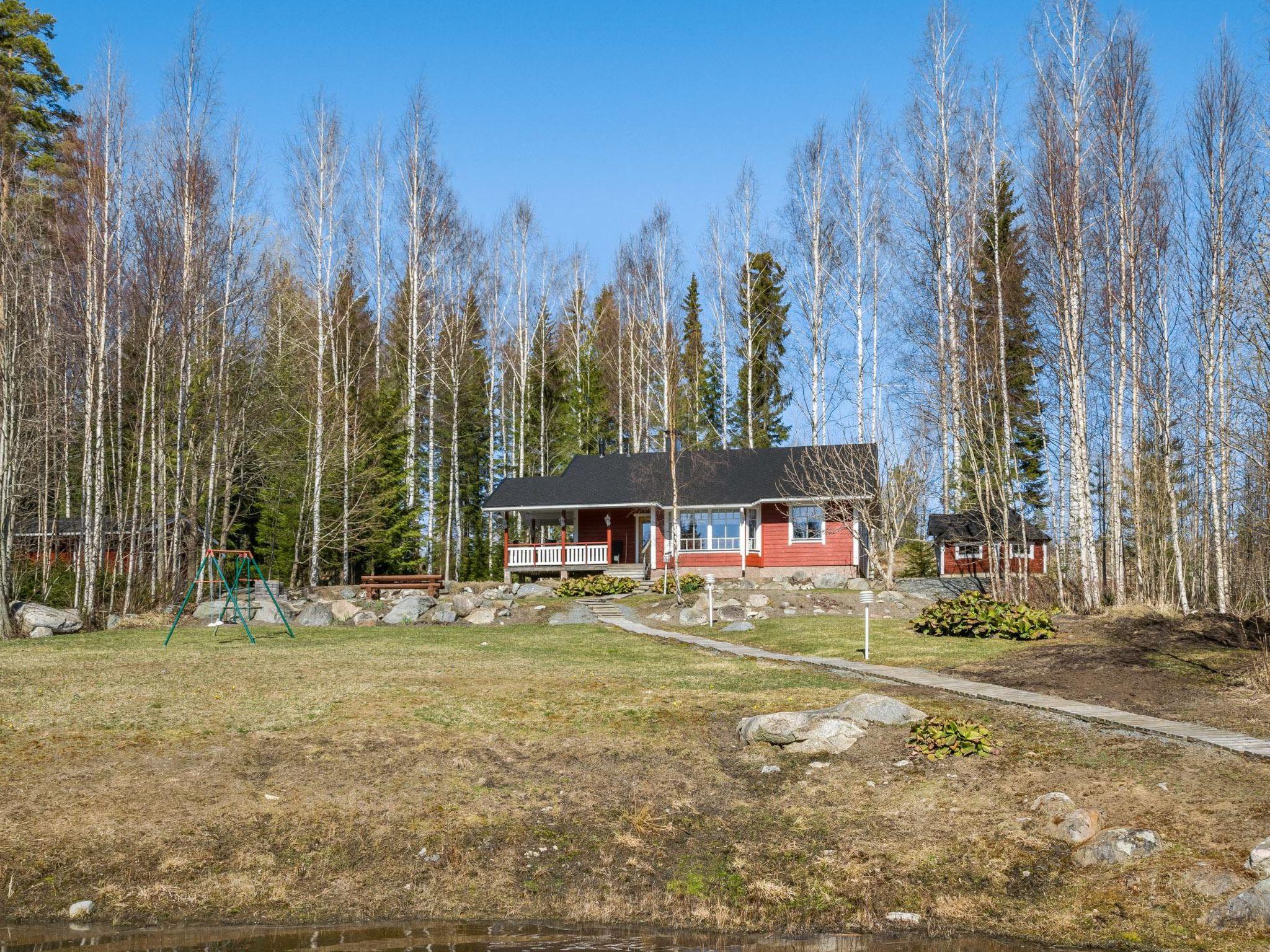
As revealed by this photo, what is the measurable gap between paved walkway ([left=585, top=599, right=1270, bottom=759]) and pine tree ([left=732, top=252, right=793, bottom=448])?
23.3 m

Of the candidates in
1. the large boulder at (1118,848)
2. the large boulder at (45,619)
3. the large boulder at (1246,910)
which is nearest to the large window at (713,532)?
the large boulder at (45,619)

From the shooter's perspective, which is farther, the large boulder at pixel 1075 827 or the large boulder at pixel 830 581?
the large boulder at pixel 830 581

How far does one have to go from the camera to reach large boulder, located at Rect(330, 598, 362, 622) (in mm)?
24188

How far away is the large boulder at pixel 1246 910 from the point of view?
19.2 ft

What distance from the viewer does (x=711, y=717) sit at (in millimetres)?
10930

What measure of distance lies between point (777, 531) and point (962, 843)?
1054 inches

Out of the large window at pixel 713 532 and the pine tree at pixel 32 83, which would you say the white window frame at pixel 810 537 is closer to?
the large window at pixel 713 532

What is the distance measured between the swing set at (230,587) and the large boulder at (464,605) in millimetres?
4258

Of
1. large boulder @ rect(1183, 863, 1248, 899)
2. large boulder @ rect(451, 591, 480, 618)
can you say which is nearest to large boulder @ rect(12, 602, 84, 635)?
large boulder @ rect(451, 591, 480, 618)

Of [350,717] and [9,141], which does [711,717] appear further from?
[9,141]

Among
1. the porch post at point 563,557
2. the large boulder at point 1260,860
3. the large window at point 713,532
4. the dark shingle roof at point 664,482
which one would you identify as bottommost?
the large boulder at point 1260,860

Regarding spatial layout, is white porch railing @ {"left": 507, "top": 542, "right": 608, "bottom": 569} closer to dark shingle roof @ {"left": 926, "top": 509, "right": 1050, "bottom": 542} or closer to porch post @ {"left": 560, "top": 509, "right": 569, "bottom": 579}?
porch post @ {"left": 560, "top": 509, "right": 569, "bottom": 579}

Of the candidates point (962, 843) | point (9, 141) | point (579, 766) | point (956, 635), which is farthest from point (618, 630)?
point (9, 141)

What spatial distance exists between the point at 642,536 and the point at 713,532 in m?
2.93
